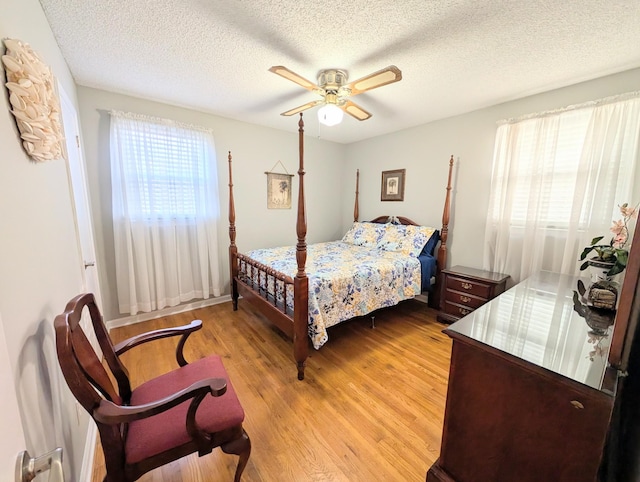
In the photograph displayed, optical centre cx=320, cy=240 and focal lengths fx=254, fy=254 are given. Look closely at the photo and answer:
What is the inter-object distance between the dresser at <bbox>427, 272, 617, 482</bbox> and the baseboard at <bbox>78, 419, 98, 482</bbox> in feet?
5.57

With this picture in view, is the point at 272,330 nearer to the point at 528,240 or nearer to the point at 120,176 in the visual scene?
the point at 120,176

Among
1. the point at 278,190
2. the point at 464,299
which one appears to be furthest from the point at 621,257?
the point at 278,190

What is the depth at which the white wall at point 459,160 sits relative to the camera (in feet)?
7.92

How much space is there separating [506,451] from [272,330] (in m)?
2.17

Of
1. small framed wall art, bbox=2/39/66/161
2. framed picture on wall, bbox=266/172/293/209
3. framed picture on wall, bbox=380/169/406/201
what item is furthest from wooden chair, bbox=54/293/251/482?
framed picture on wall, bbox=380/169/406/201

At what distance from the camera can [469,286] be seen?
8.86 ft

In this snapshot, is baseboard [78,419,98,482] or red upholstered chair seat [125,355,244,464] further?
baseboard [78,419,98,482]

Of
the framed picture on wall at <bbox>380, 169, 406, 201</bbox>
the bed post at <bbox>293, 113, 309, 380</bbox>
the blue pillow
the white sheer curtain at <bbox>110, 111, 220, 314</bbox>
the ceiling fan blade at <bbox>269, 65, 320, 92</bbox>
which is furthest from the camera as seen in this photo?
the framed picture on wall at <bbox>380, 169, 406, 201</bbox>

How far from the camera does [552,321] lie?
1.25 m

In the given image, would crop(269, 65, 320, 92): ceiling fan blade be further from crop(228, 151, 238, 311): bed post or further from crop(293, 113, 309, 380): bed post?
crop(228, 151, 238, 311): bed post

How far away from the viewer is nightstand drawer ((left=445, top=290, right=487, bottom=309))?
264 centimetres

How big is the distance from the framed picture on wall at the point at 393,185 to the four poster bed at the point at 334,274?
0.33 m

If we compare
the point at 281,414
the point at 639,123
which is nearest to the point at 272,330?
the point at 281,414

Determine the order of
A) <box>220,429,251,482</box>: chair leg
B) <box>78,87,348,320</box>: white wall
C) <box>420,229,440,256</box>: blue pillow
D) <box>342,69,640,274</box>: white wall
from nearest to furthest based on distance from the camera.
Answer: <box>220,429,251,482</box>: chair leg
<box>342,69,640,274</box>: white wall
<box>78,87,348,320</box>: white wall
<box>420,229,440,256</box>: blue pillow
